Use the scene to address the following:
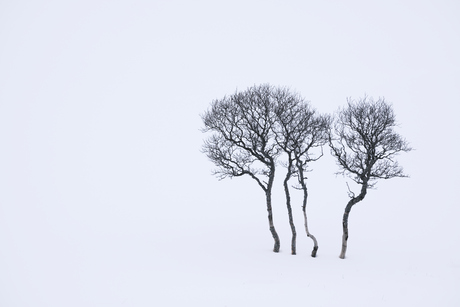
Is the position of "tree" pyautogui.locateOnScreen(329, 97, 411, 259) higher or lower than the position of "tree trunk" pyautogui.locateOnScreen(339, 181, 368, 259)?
higher

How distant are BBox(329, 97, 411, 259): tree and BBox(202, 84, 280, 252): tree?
5.22m

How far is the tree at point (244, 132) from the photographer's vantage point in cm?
2465

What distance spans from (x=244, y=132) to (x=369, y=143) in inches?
377

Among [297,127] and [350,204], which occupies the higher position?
[297,127]

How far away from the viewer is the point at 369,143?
23.8 meters

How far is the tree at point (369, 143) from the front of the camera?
23594 millimetres

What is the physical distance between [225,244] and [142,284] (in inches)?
479

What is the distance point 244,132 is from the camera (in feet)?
83.6

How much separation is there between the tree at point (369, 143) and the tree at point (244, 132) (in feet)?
17.1

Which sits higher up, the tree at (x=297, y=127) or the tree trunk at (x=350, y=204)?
the tree at (x=297, y=127)

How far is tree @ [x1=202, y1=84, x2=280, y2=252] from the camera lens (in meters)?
24.7

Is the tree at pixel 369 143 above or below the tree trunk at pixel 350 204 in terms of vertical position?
above

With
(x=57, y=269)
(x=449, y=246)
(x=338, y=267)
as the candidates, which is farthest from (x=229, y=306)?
(x=449, y=246)

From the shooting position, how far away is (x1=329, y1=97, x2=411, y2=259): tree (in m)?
23.6
